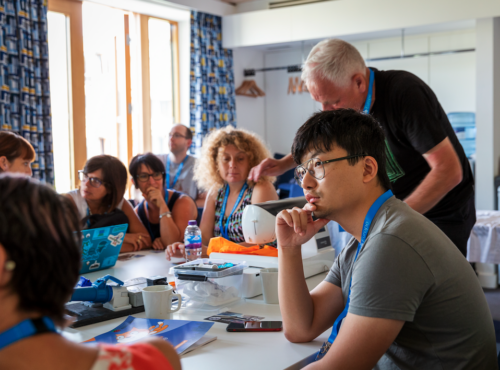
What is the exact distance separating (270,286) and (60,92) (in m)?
3.81

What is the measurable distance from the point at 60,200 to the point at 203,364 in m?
0.69

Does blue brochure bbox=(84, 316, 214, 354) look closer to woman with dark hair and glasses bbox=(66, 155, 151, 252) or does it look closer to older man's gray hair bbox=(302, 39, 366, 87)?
older man's gray hair bbox=(302, 39, 366, 87)

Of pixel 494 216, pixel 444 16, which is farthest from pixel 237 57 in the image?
pixel 494 216

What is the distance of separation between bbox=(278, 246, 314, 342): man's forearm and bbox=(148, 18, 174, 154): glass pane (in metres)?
4.67

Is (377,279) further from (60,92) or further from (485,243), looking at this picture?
(60,92)

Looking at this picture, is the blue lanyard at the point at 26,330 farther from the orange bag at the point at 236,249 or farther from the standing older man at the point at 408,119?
the standing older man at the point at 408,119

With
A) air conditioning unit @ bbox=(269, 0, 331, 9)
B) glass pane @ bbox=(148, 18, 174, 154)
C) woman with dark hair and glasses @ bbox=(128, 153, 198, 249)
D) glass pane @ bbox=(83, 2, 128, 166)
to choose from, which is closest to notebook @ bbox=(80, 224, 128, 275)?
woman with dark hair and glasses @ bbox=(128, 153, 198, 249)

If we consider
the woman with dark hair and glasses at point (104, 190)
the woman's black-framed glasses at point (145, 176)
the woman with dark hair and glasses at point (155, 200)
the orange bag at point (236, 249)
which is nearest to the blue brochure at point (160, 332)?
the orange bag at point (236, 249)

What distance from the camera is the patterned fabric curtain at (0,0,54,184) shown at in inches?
158

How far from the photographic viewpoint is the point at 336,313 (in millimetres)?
1450

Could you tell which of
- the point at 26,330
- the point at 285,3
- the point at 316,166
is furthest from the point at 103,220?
the point at 285,3

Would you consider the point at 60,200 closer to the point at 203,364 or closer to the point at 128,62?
the point at 203,364

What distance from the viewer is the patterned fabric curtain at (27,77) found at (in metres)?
4.02

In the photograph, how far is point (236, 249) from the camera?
2051 millimetres
